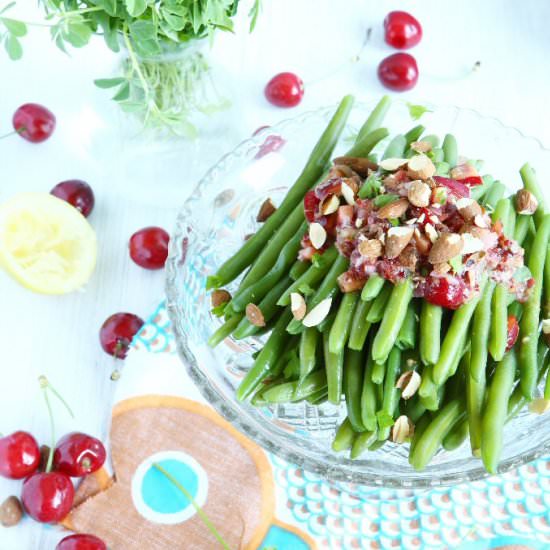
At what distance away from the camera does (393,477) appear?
6.73 feet

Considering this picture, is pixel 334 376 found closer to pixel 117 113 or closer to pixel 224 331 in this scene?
pixel 224 331

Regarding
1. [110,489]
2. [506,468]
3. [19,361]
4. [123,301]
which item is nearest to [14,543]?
[110,489]

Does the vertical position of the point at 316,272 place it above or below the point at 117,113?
below

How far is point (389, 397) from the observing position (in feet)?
6.25

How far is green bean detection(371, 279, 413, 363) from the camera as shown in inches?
73.4

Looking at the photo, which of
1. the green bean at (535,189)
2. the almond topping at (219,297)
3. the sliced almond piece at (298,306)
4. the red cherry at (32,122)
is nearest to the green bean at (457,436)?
the sliced almond piece at (298,306)

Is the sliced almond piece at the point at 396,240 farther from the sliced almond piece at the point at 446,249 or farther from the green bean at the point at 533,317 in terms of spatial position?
the green bean at the point at 533,317

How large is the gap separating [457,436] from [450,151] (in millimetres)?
726

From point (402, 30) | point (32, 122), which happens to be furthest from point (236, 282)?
point (402, 30)

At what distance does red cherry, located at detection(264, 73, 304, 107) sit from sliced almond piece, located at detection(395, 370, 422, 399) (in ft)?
4.61

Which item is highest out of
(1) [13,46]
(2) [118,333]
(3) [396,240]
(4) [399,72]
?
(1) [13,46]

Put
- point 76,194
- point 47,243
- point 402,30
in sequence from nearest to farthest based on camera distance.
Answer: point 47,243 → point 76,194 → point 402,30

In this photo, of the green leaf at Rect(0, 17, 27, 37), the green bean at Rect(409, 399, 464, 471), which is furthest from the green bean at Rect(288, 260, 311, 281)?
the green leaf at Rect(0, 17, 27, 37)

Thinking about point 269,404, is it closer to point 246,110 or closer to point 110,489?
point 110,489
